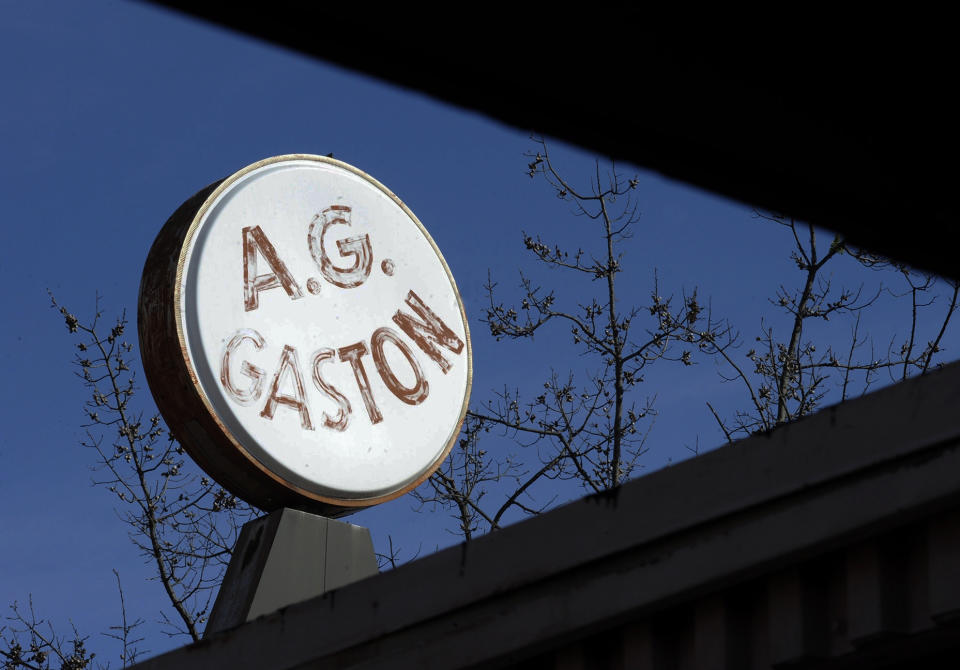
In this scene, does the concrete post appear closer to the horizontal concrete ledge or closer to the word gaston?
the word gaston

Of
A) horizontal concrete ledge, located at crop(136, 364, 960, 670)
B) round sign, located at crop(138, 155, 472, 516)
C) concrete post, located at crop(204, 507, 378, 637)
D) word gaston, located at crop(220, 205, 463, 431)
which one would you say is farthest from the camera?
word gaston, located at crop(220, 205, 463, 431)

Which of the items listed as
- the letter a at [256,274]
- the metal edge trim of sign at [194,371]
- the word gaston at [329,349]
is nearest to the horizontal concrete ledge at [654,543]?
the metal edge trim of sign at [194,371]

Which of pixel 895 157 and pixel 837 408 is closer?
pixel 895 157

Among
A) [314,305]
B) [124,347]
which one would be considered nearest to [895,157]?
[314,305]

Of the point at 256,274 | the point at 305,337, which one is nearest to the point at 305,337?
the point at 305,337

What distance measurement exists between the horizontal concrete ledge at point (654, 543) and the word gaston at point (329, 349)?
63.1 inches

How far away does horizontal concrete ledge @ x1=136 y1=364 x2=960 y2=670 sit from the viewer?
2.94m

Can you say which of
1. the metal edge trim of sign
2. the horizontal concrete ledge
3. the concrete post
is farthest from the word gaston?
the horizontal concrete ledge

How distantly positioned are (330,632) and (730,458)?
137 centimetres

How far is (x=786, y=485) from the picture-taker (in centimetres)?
306

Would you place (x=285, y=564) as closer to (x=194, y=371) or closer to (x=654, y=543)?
(x=194, y=371)

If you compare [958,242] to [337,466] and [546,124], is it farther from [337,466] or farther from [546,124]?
[337,466]

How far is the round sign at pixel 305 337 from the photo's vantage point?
5074 millimetres

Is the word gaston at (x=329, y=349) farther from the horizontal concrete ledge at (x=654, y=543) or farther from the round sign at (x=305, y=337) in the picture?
the horizontal concrete ledge at (x=654, y=543)
